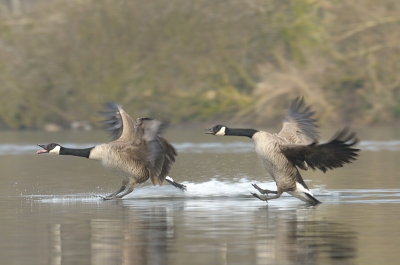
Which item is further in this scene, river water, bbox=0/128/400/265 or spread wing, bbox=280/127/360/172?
spread wing, bbox=280/127/360/172

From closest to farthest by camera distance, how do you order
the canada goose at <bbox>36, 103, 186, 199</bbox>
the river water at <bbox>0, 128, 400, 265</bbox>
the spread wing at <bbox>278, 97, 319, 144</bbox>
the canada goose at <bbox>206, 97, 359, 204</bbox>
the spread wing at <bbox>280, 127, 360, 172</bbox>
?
1. the river water at <bbox>0, 128, 400, 265</bbox>
2. the spread wing at <bbox>280, 127, 360, 172</bbox>
3. the canada goose at <bbox>206, 97, 359, 204</bbox>
4. the canada goose at <bbox>36, 103, 186, 199</bbox>
5. the spread wing at <bbox>278, 97, 319, 144</bbox>

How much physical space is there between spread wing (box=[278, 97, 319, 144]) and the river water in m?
0.88

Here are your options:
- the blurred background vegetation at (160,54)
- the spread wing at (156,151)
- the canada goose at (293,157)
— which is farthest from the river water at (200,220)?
the blurred background vegetation at (160,54)

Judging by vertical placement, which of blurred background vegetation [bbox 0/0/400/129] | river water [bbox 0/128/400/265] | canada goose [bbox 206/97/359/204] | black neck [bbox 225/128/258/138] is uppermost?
blurred background vegetation [bbox 0/0/400/129]

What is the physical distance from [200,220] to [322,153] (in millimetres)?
2398

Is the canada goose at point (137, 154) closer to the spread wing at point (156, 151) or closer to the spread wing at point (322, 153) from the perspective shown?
the spread wing at point (156, 151)

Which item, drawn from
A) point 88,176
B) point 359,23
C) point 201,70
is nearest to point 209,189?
point 88,176

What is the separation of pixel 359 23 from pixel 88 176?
20309 millimetres

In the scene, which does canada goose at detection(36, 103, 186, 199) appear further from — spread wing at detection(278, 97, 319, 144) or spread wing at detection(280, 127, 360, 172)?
spread wing at detection(280, 127, 360, 172)

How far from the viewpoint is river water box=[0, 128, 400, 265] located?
8047mm

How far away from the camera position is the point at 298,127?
14.2 metres

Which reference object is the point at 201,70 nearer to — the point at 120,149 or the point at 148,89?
the point at 148,89

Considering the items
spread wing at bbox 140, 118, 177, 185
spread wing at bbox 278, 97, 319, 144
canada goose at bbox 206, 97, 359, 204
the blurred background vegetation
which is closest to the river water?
canada goose at bbox 206, 97, 359, 204

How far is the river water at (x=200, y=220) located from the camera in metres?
8.05
